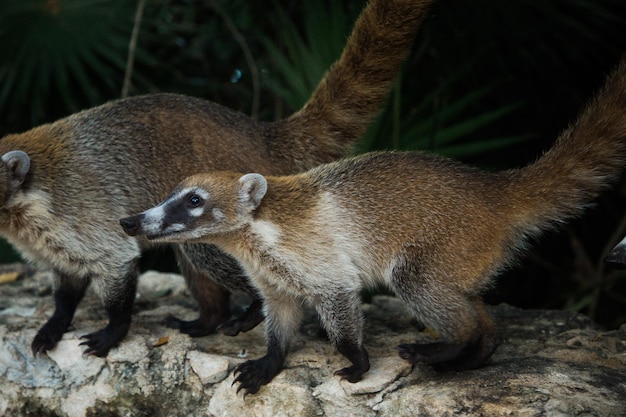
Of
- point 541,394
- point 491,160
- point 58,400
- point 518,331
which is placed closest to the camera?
point 541,394

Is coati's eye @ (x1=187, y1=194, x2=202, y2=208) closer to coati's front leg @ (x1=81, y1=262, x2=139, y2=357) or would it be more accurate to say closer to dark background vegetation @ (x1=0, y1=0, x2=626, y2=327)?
coati's front leg @ (x1=81, y1=262, x2=139, y2=357)

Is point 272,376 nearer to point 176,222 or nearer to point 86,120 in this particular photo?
point 176,222

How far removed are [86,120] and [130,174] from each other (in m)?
0.41

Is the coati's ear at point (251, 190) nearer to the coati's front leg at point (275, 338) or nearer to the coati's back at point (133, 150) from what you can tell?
the coati's front leg at point (275, 338)

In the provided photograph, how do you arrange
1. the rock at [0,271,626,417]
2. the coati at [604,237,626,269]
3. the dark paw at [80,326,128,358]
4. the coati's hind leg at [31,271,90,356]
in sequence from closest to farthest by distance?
the coati at [604,237,626,269] → the rock at [0,271,626,417] → the dark paw at [80,326,128,358] → the coati's hind leg at [31,271,90,356]

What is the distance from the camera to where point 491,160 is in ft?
21.0

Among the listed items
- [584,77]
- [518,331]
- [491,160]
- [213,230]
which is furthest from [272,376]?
[584,77]

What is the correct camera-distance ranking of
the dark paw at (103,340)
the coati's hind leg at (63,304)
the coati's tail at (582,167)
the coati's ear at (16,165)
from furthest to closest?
the coati's hind leg at (63,304)
the dark paw at (103,340)
the coati's ear at (16,165)
the coati's tail at (582,167)

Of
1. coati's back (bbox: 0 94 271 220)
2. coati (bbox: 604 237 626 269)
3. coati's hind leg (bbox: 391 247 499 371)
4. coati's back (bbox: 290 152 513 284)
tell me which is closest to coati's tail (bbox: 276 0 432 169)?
coati's back (bbox: 0 94 271 220)

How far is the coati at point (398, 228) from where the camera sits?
12.4 ft

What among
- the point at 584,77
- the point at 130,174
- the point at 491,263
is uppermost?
the point at 584,77

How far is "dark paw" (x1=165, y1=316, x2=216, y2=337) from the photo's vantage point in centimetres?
450

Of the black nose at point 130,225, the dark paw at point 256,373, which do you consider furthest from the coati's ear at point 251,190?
the dark paw at point 256,373

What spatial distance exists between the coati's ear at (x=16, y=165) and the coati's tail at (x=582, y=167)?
2.35m
